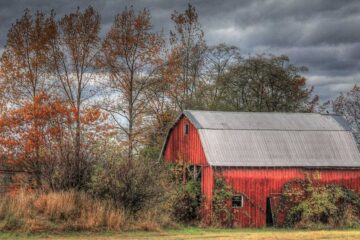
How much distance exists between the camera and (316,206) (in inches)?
1276

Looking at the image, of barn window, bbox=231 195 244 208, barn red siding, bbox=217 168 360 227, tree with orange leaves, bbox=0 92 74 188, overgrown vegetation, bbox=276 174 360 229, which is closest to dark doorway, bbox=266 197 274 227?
barn red siding, bbox=217 168 360 227

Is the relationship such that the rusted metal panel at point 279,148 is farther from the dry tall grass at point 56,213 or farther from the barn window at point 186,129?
the dry tall grass at point 56,213

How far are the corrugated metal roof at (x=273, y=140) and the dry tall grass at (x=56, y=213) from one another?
11.2 m

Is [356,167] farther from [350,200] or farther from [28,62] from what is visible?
[28,62]

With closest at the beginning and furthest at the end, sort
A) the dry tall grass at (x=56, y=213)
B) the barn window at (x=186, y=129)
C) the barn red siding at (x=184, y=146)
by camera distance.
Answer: the dry tall grass at (x=56, y=213) → the barn red siding at (x=184, y=146) → the barn window at (x=186, y=129)

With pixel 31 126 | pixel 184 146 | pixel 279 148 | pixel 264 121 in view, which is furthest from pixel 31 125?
pixel 279 148

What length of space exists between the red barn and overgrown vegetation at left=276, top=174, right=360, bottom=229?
2.01 feet

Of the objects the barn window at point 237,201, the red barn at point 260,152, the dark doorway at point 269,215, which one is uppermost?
the red barn at point 260,152

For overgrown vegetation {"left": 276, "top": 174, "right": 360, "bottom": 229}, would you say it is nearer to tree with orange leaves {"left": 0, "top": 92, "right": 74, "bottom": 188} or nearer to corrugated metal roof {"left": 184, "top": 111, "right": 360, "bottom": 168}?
corrugated metal roof {"left": 184, "top": 111, "right": 360, "bottom": 168}

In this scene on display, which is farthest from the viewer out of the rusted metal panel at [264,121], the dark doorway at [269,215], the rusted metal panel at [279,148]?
the rusted metal panel at [264,121]

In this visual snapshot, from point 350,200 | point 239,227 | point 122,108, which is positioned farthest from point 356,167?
point 122,108

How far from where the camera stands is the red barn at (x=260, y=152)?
3301 centimetres

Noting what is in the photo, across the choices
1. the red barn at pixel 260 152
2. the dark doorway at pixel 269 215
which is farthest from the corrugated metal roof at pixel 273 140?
the dark doorway at pixel 269 215

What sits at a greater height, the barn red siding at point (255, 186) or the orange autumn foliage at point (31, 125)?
the orange autumn foliage at point (31, 125)
